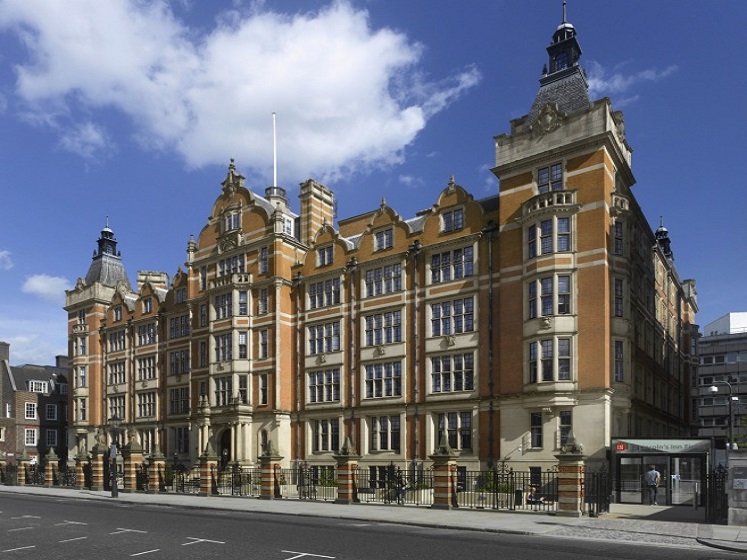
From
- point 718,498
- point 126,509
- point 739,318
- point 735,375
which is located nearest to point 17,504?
point 126,509

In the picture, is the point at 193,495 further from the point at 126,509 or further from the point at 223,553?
the point at 223,553

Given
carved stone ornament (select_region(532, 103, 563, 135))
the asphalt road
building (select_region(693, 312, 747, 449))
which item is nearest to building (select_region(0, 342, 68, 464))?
the asphalt road

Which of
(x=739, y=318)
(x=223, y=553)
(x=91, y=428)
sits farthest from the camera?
(x=739, y=318)

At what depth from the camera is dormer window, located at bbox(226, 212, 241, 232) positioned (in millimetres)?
54781

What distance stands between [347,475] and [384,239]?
1893 cm

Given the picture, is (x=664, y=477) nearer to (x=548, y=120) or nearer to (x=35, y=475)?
(x=548, y=120)

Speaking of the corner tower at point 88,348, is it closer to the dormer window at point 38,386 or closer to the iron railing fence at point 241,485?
the dormer window at point 38,386

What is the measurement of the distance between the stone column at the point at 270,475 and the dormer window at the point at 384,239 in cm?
1648

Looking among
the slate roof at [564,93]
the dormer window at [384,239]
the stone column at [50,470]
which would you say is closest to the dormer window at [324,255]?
the dormer window at [384,239]

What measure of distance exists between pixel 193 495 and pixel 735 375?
89575mm

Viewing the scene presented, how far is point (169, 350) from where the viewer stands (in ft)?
203

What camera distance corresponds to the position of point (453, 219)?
43.3 m

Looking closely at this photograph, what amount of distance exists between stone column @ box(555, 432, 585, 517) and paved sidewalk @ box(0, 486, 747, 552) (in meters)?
0.44

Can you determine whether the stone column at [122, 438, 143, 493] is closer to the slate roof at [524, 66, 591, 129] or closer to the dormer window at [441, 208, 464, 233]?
the dormer window at [441, 208, 464, 233]
